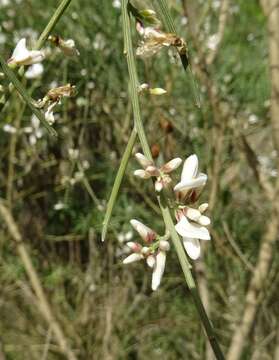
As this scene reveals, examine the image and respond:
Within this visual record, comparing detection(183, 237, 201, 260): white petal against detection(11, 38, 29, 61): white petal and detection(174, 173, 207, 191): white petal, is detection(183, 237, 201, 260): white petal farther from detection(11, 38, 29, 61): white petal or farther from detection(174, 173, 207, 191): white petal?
detection(11, 38, 29, 61): white petal

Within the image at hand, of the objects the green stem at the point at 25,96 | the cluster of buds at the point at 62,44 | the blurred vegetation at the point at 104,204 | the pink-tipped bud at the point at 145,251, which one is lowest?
the blurred vegetation at the point at 104,204

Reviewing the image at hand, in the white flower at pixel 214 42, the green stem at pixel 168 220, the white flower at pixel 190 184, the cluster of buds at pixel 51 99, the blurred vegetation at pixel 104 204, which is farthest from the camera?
the blurred vegetation at pixel 104 204

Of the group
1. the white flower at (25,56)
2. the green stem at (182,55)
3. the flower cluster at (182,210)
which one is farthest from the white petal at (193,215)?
the white flower at (25,56)

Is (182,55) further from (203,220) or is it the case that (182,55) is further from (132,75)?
(203,220)

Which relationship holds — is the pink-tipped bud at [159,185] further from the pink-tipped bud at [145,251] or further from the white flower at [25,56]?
the white flower at [25,56]

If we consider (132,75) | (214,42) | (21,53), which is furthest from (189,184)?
(214,42)
